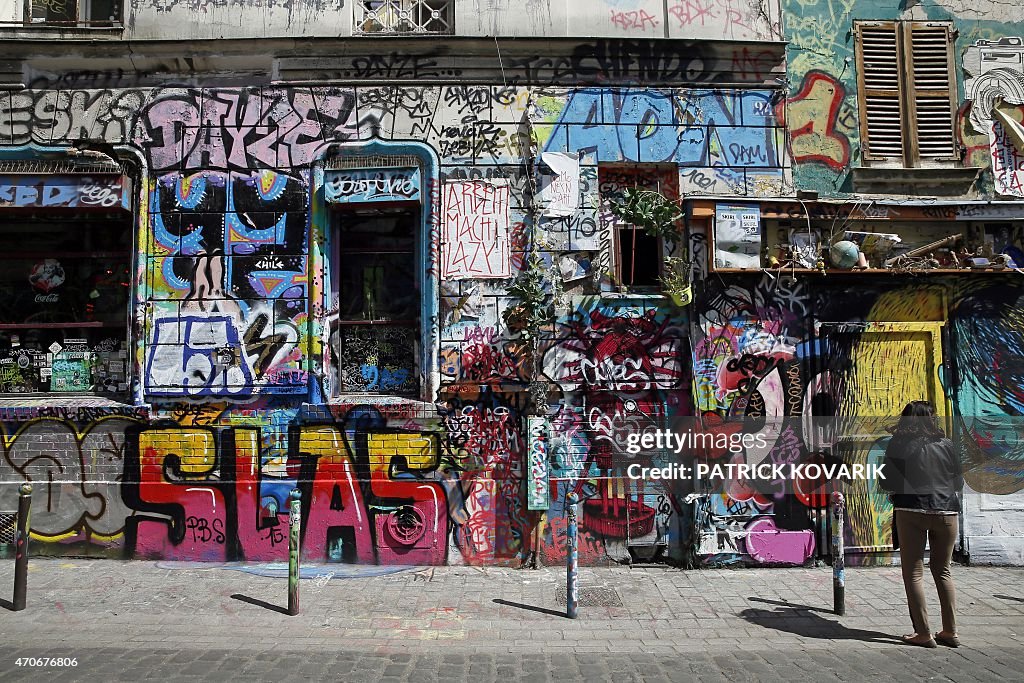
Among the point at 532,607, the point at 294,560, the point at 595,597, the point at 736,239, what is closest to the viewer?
the point at 294,560

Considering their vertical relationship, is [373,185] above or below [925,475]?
above

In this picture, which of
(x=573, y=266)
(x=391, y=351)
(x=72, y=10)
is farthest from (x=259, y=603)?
(x=72, y=10)

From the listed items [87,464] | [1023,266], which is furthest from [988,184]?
[87,464]

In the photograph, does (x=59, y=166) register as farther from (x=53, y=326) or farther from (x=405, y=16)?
(x=405, y=16)

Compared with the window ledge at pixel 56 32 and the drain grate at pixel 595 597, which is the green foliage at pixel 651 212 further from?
the window ledge at pixel 56 32

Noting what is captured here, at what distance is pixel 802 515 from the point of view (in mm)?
7840

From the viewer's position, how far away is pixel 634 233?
8.09m

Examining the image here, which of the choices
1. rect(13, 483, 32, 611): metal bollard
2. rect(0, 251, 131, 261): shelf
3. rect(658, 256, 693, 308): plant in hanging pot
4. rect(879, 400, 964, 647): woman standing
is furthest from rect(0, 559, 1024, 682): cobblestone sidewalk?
rect(0, 251, 131, 261): shelf

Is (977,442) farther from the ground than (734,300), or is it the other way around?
(734,300)

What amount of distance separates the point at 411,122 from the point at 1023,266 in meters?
7.28

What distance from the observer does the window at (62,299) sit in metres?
8.31

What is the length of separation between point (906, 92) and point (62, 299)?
1033 centimetres

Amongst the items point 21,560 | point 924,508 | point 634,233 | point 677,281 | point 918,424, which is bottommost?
point 21,560

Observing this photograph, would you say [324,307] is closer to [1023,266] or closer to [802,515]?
[802,515]
